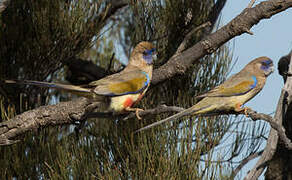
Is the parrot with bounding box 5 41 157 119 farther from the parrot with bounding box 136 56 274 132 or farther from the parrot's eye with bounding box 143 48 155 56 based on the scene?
the parrot with bounding box 136 56 274 132

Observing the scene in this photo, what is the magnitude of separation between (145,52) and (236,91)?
83cm

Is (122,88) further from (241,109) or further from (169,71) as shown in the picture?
(241,109)

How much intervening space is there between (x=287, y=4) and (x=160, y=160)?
1.52 meters

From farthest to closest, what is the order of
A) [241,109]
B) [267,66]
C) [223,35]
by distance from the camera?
[267,66]
[241,109]
[223,35]

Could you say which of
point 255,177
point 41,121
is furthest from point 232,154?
point 41,121

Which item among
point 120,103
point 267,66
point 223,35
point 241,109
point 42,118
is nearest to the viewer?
point 42,118

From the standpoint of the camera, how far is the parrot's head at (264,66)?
414 centimetres

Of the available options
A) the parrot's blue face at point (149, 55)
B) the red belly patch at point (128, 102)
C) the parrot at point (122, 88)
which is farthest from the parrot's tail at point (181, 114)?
the parrot's blue face at point (149, 55)

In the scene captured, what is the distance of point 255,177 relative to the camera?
3.00m

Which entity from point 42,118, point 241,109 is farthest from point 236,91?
point 42,118

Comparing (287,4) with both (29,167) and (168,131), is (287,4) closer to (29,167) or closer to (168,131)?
(168,131)

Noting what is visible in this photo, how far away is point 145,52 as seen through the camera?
12.4 feet

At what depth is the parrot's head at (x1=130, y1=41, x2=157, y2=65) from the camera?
12.3 ft

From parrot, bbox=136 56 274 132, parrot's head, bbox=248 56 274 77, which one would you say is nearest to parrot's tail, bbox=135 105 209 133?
parrot, bbox=136 56 274 132
